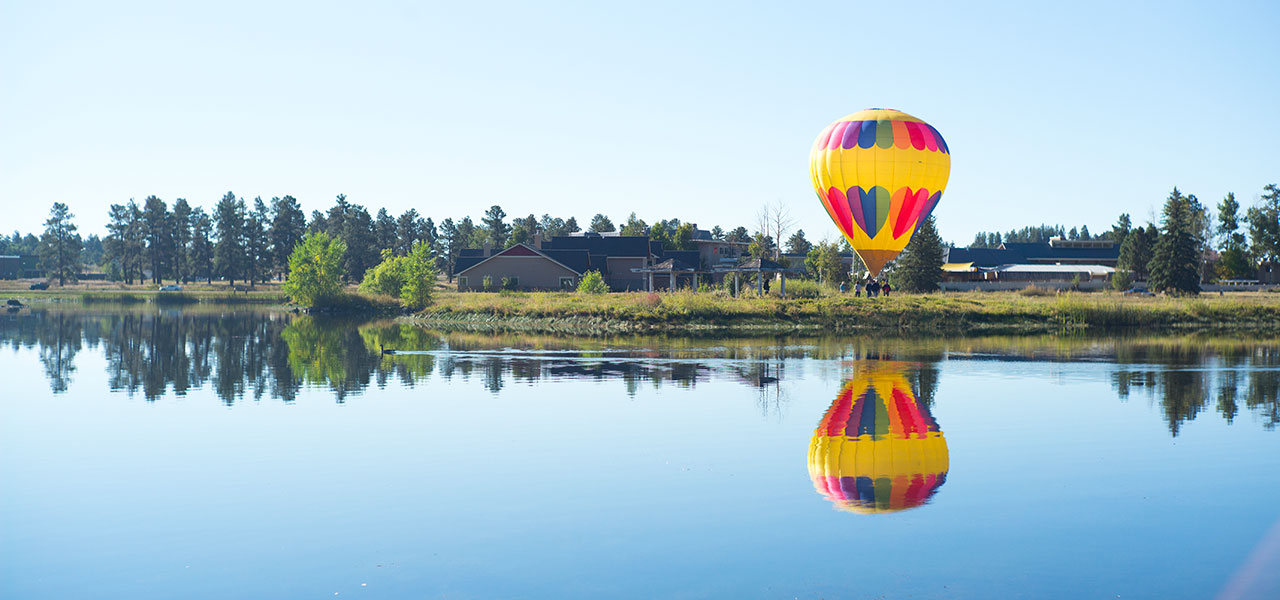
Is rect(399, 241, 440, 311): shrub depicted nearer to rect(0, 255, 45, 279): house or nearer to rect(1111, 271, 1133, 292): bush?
rect(1111, 271, 1133, 292): bush

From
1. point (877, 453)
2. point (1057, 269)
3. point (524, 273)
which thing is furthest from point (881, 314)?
point (1057, 269)

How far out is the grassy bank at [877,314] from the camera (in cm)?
4409

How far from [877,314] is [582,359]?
19.6m

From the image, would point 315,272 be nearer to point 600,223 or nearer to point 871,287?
point 871,287

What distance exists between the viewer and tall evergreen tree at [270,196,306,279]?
358ft

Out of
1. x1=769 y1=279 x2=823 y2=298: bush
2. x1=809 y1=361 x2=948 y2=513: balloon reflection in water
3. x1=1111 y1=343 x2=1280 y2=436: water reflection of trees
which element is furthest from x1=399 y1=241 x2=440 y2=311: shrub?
x1=809 y1=361 x2=948 y2=513: balloon reflection in water

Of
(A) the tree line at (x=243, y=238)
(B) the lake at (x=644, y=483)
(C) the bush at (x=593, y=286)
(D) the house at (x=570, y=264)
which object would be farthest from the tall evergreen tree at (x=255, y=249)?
(B) the lake at (x=644, y=483)

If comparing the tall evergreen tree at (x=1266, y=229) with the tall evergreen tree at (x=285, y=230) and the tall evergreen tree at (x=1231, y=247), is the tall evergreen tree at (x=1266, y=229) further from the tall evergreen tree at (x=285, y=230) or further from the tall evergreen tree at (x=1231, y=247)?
the tall evergreen tree at (x=285, y=230)

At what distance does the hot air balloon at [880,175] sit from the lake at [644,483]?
36.0 ft

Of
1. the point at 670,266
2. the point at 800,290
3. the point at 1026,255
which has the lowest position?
the point at 800,290

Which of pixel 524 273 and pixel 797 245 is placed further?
pixel 797 245

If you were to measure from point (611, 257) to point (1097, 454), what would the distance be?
210 feet

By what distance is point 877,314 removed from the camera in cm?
4531

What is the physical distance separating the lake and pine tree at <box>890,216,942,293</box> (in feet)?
121
